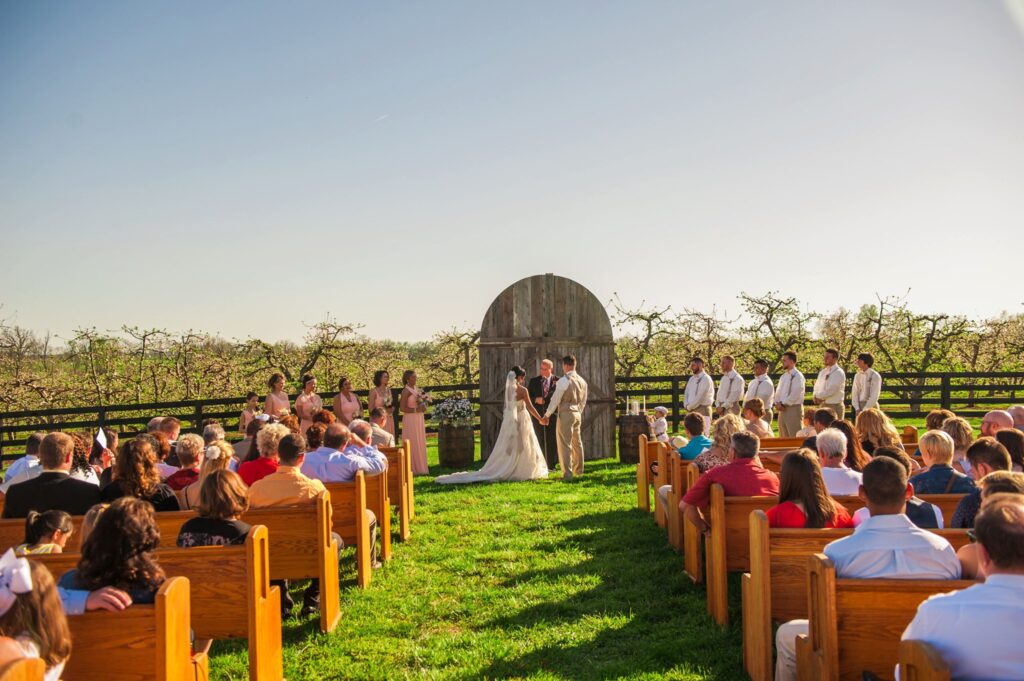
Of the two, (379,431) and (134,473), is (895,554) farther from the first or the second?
(379,431)

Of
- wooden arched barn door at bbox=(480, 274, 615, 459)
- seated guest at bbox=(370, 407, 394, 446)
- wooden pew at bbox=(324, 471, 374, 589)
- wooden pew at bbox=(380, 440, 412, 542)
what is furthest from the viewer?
wooden arched barn door at bbox=(480, 274, 615, 459)

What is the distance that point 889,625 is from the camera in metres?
3.34

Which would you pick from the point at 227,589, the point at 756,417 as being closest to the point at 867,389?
the point at 756,417

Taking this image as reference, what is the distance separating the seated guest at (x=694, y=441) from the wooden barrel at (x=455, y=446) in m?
6.28

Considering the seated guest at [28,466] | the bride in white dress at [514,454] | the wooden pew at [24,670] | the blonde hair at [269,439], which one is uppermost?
the blonde hair at [269,439]

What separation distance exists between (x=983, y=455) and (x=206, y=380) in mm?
17054

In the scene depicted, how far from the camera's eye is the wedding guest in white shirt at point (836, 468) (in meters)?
5.53

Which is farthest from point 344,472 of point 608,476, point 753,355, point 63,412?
point 753,355

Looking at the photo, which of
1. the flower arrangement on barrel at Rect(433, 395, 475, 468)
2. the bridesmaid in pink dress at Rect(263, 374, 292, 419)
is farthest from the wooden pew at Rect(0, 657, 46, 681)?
the flower arrangement on barrel at Rect(433, 395, 475, 468)

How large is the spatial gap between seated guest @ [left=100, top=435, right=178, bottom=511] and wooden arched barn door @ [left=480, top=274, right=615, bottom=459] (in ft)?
30.8

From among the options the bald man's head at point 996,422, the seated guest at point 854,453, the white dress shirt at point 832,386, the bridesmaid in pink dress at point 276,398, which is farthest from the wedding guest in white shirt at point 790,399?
the bridesmaid in pink dress at point 276,398

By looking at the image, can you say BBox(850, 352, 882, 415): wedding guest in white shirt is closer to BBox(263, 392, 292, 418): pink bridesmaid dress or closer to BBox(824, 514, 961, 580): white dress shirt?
BBox(263, 392, 292, 418): pink bridesmaid dress

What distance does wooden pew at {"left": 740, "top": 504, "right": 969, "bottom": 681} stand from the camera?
432cm

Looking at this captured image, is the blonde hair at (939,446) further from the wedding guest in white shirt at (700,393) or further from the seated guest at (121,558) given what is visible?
the wedding guest in white shirt at (700,393)
